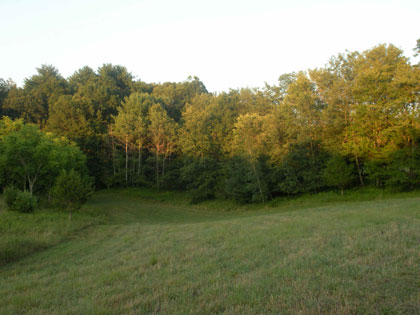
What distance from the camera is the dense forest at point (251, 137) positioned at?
2427cm

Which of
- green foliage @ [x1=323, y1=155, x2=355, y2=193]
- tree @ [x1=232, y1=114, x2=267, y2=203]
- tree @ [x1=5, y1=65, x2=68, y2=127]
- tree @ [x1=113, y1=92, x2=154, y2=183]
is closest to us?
green foliage @ [x1=323, y1=155, x2=355, y2=193]

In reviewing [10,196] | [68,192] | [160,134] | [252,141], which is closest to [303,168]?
[252,141]

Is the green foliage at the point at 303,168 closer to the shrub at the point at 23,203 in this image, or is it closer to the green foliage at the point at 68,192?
the green foliage at the point at 68,192

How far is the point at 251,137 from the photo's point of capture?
31109 mm

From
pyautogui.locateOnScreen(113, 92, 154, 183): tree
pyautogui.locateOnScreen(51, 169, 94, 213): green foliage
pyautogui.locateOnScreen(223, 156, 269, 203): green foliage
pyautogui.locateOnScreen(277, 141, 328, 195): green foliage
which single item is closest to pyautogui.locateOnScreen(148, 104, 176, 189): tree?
pyautogui.locateOnScreen(113, 92, 154, 183): tree

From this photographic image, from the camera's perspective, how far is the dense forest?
24266mm

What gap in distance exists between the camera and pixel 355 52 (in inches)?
1148

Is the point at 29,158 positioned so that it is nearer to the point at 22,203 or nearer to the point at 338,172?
the point at 22,203

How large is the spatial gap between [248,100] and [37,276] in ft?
124

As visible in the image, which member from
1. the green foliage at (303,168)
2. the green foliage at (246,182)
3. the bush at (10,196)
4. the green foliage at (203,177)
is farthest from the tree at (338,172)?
the bush at (10,196)

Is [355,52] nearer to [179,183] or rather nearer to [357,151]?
[357,151]

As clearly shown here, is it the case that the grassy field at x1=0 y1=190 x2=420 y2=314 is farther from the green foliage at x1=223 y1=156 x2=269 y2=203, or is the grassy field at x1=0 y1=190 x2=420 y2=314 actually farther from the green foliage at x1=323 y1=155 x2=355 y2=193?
the green foliage at x1=223 y1=156 x2=269 y2=203

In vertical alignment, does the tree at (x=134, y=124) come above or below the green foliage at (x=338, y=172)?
above

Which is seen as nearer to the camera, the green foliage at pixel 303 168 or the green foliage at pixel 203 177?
the green foliage at pixel 303 168
